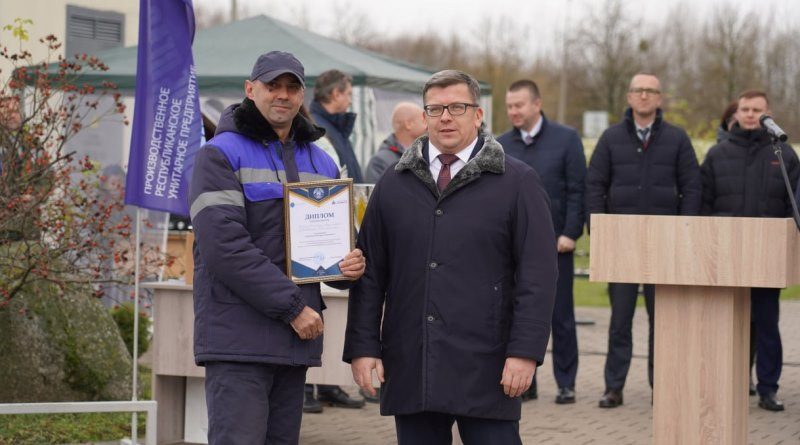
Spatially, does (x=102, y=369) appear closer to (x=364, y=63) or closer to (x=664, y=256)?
(x=664, y=256)

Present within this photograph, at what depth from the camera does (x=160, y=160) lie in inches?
285

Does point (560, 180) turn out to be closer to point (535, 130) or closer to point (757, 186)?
point (535, 130)

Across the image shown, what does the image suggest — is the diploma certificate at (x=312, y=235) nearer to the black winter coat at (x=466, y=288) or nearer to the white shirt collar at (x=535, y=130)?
the black winter coat at (x=466, y=288)

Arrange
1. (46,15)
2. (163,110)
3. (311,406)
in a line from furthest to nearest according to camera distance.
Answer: (46,15), (311,406), (163,110)

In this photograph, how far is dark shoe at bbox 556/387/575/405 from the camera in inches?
366

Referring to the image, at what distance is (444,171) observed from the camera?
4715 millimetres

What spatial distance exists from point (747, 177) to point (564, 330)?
1724 millimetres

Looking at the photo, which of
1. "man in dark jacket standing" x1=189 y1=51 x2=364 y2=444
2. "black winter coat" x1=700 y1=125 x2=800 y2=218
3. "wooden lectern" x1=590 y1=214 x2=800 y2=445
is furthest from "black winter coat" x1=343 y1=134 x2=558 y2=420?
"black winter coat" x1=700 y1=125 x2=800 y2=218

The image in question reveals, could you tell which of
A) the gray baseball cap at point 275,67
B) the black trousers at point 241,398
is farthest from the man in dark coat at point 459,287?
the gray baseball cap at point 275,67

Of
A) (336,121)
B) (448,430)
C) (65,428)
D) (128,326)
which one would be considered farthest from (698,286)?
(128,326)

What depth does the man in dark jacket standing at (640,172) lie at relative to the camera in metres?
8.91

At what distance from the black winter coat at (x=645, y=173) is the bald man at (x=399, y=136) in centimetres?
141

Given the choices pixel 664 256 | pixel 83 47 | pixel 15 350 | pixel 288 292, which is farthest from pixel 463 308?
pixel 83 47

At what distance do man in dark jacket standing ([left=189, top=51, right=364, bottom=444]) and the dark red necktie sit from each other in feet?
1.42
